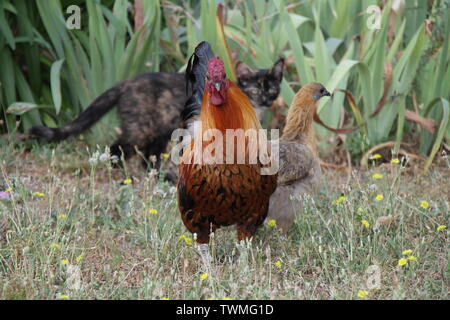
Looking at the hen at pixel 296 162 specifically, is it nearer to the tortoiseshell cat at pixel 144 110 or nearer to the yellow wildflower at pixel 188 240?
the yellow wildflower at pixel 188 240

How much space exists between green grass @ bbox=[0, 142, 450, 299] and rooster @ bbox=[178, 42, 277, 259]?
21 centimetres

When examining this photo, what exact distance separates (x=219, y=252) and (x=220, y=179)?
26.0 inches

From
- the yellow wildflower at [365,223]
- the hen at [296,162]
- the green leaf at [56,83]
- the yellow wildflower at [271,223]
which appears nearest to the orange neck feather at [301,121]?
the hen at [296,162]

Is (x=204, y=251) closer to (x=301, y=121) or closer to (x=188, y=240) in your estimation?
(x=188, y=240)

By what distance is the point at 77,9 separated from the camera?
5.86 meters

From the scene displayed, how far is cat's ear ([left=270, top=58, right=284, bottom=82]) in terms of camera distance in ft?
18.4

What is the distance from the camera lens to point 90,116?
533 cm

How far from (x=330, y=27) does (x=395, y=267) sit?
3.12 m

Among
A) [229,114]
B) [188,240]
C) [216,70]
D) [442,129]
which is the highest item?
[216,70]

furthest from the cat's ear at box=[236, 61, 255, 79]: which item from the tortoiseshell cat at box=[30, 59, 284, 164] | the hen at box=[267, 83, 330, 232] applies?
the hen at box=[267, 83, 330, 232]

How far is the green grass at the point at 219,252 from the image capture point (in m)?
3.26

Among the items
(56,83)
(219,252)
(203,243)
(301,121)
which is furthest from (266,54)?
(203,243)

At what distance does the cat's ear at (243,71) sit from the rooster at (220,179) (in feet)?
7.02

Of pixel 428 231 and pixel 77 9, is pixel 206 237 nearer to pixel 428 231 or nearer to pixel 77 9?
pixel 428 231
